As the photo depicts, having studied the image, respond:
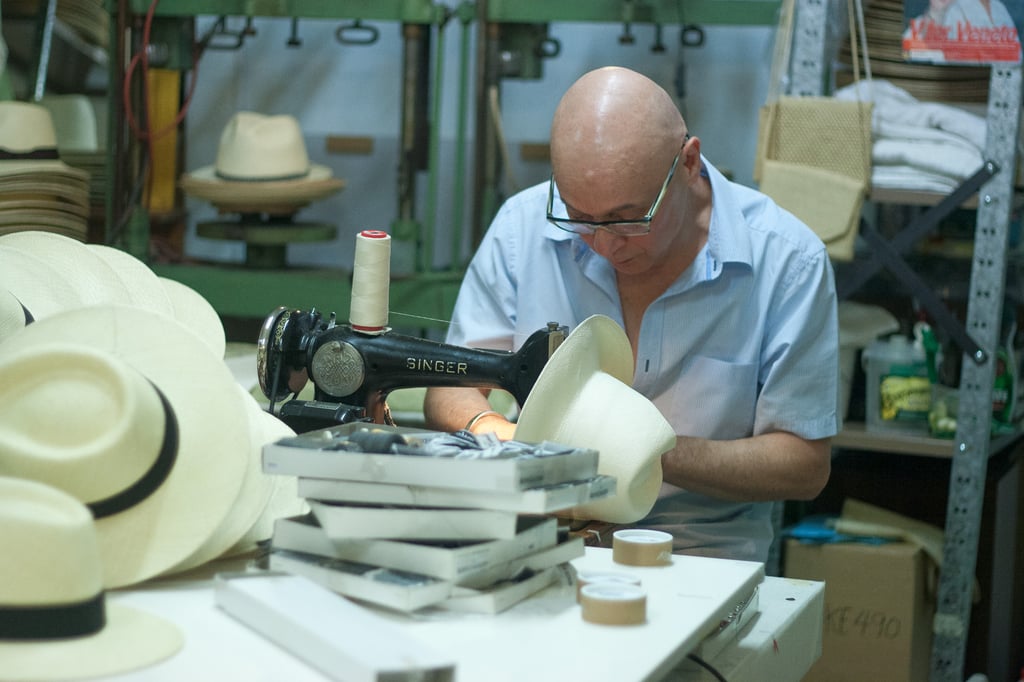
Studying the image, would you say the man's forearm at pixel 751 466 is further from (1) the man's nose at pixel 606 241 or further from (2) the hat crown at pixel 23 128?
(2) the hat crown at pixel 23 128

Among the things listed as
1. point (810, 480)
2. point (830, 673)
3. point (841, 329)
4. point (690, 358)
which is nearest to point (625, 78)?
point (690, 358)

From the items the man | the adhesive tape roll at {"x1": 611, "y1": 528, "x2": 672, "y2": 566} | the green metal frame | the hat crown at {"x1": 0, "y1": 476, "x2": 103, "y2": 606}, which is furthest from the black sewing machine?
the green metal frame

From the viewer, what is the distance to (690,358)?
218 cm

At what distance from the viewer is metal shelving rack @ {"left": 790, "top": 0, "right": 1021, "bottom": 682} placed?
299 centimetres

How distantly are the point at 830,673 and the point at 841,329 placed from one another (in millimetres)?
885

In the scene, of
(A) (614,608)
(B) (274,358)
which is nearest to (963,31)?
(B) (274,358)

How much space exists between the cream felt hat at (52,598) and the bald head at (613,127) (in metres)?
1.07

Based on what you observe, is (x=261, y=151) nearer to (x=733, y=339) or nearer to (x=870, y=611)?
(x=733, y=339)

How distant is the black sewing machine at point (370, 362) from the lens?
5.73ft

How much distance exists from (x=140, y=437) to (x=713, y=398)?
1.22 m

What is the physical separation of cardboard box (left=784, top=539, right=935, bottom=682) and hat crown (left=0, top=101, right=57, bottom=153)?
215cm

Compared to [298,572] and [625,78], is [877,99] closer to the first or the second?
[625,78]

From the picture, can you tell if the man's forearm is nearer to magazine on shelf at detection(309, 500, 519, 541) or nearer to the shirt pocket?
the shirt pocket

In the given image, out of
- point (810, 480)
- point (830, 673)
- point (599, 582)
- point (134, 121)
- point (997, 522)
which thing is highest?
point (134, 121)
